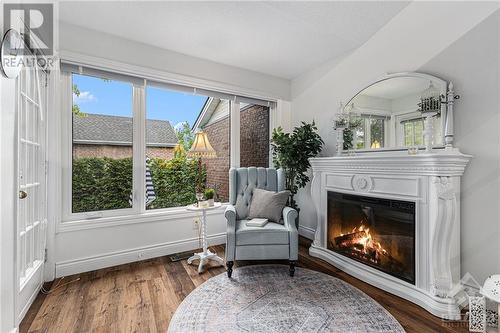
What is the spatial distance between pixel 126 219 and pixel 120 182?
43 cm

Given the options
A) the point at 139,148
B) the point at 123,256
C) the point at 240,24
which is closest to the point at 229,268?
the point at 123,256

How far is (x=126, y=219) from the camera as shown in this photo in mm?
2629

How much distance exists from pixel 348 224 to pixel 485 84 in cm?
167

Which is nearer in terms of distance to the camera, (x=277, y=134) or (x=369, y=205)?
(x=369, y=205)

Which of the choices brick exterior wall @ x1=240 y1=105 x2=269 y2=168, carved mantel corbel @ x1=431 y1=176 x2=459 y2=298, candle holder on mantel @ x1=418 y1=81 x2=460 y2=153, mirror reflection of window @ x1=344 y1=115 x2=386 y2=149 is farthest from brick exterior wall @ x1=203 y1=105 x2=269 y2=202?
carved mantel corbel @ x1=431 y1=176 x2=459 y2=298

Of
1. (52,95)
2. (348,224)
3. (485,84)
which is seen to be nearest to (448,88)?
(485,84)

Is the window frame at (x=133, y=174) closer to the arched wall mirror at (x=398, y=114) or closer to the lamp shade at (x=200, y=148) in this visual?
the lamp shade at (x=200, y=148)

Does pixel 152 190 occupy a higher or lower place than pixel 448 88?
lower

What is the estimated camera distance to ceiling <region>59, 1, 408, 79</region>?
2.15 meters

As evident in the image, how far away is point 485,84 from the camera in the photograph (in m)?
1.82

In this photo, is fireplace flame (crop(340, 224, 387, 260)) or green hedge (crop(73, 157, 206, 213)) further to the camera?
green hedge (crop(73, 157, 206, 213))

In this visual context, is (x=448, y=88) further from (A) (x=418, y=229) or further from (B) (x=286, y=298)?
(B) (x=286, y=298)

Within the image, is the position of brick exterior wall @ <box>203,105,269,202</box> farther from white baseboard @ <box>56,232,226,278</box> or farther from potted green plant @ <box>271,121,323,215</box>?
white baseboard @ <box>56,232,226,278</box>

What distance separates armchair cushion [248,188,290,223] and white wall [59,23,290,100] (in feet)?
5.38
